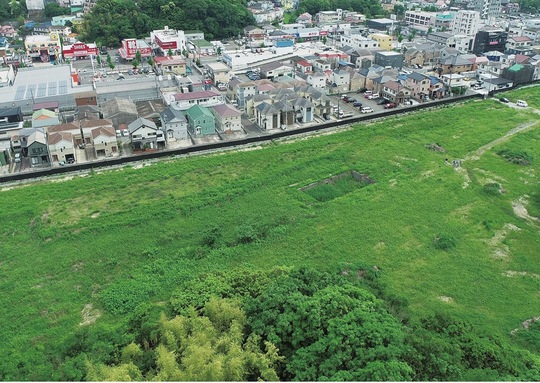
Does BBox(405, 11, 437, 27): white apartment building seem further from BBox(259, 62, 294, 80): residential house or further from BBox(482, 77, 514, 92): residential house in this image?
BBox(259, 62, 294, 80): residential house

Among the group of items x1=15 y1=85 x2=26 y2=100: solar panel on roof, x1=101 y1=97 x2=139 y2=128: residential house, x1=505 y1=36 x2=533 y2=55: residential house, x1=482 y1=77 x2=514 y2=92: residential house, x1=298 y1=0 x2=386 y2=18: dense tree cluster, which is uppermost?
x1=298 y1=0 x2=386 y2=18: dense tree cluster

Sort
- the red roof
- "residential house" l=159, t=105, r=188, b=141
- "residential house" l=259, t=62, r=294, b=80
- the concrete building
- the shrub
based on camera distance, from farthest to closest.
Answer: the concrete building
"residential house" l=259, t=62, r=294, b=80
the red roof
"residential house" l=159, t=105, r=188, b=141
the shrub

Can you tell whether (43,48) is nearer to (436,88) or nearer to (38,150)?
(38,150)

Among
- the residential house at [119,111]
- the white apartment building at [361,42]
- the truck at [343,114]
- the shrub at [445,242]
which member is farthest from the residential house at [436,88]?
the residential house at [119,111]

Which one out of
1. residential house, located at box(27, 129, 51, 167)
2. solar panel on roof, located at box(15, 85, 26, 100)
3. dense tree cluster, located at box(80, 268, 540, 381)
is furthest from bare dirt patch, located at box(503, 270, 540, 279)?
solar panel on roof, located at box(15, 85, 26, 100)

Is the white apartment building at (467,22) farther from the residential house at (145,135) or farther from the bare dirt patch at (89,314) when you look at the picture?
the bare dirt patch at (89,314)

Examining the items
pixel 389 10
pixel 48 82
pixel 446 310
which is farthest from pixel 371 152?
pixel 389 10

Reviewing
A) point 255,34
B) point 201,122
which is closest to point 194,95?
point 201,122
